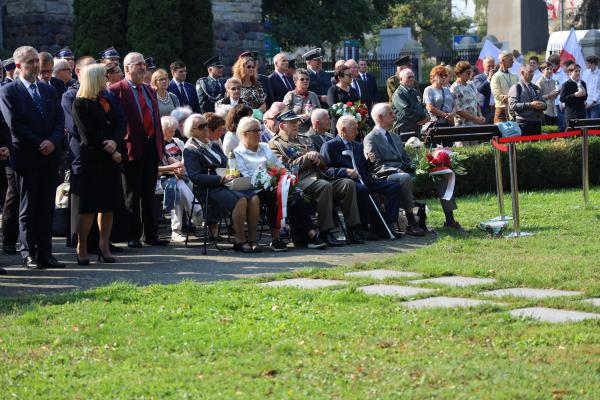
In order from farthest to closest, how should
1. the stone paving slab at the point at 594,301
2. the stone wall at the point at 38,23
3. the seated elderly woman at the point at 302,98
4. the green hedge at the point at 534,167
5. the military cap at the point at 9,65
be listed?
1. the stone wall at the point at 38,23
2. the green hedge at the point at 534,167
3. the seated elderly woman at the point at 302,98
4. the military cap at the point at 9,65
5. the stone paving slab at the point at 594,301

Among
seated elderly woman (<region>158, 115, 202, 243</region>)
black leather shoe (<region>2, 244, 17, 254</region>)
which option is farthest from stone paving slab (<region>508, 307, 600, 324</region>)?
black leather shoe (<region>2, 244, 17, 254</region>)

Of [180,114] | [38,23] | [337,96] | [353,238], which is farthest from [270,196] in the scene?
[38,23]

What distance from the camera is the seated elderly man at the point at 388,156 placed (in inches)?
521

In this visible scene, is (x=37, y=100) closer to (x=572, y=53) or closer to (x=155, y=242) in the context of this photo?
(x=155, y=242)

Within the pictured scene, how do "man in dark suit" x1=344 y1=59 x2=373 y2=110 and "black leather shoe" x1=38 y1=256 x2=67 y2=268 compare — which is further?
"man in dark suit" x1=344 y1=59 x2=373 y2=110

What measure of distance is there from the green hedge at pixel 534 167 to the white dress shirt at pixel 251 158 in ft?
13.9

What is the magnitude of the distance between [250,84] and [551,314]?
8.07 meters

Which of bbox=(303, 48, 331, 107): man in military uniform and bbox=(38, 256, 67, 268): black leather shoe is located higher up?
bbox=(303, 48, 331, 107): man in military uniform

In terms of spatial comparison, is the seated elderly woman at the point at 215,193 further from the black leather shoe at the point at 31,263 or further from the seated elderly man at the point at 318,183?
the black leather shoe at the point at 31,263

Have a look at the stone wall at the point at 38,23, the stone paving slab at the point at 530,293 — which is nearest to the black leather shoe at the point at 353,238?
the stone paving slab at the point at 530,293

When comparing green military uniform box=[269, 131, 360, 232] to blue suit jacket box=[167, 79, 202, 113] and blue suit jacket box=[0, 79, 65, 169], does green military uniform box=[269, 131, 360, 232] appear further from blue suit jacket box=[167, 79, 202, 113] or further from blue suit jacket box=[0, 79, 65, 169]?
blue suit jacket box=[167, 79, 202, 113]

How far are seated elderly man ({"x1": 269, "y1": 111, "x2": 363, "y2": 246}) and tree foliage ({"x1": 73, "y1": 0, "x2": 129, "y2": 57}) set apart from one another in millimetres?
17480

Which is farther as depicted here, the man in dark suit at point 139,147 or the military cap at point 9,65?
the military cap at point 9,65

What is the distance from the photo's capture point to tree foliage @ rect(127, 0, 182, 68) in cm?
3009
